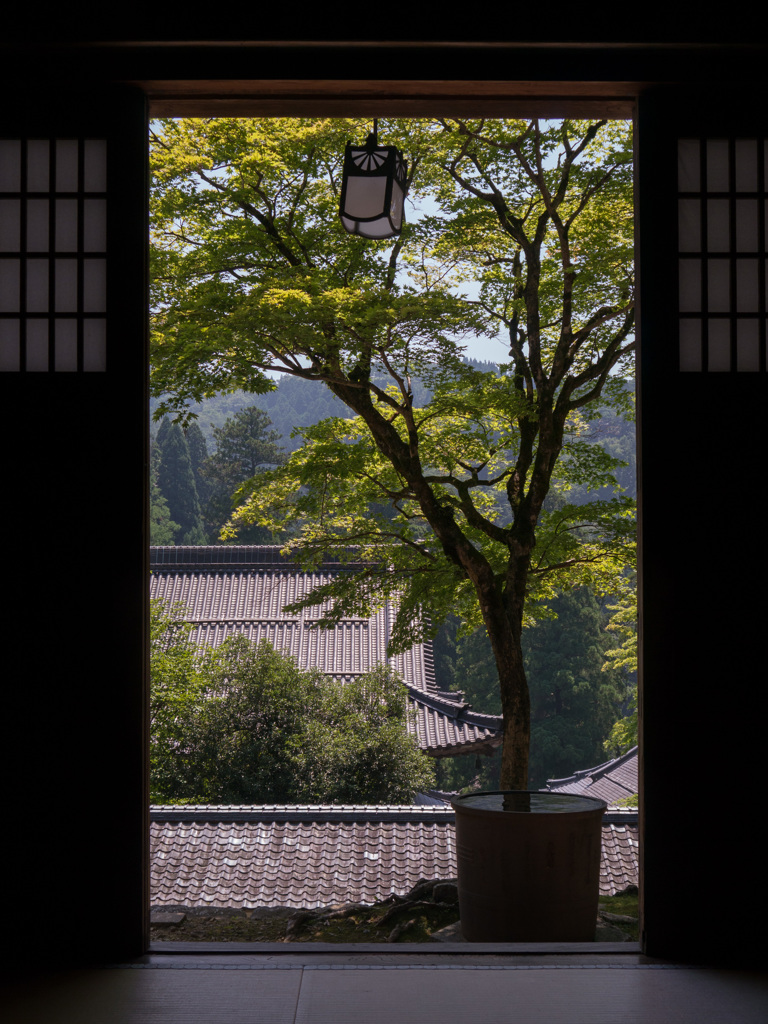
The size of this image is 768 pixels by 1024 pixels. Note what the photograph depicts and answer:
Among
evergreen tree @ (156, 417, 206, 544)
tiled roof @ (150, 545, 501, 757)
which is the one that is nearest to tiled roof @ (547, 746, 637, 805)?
tiled roof @ (150, 545, 501, 757)

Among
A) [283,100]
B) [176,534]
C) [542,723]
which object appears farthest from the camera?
[176,534]

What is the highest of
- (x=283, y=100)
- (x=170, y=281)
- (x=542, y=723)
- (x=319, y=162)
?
(x=319, y=162)

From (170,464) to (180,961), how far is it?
3524cm

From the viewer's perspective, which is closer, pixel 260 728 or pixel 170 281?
pixel 170 281

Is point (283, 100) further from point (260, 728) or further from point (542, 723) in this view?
point (542, 723)

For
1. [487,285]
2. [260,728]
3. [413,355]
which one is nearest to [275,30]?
[413,355]

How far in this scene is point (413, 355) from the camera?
6.30m
